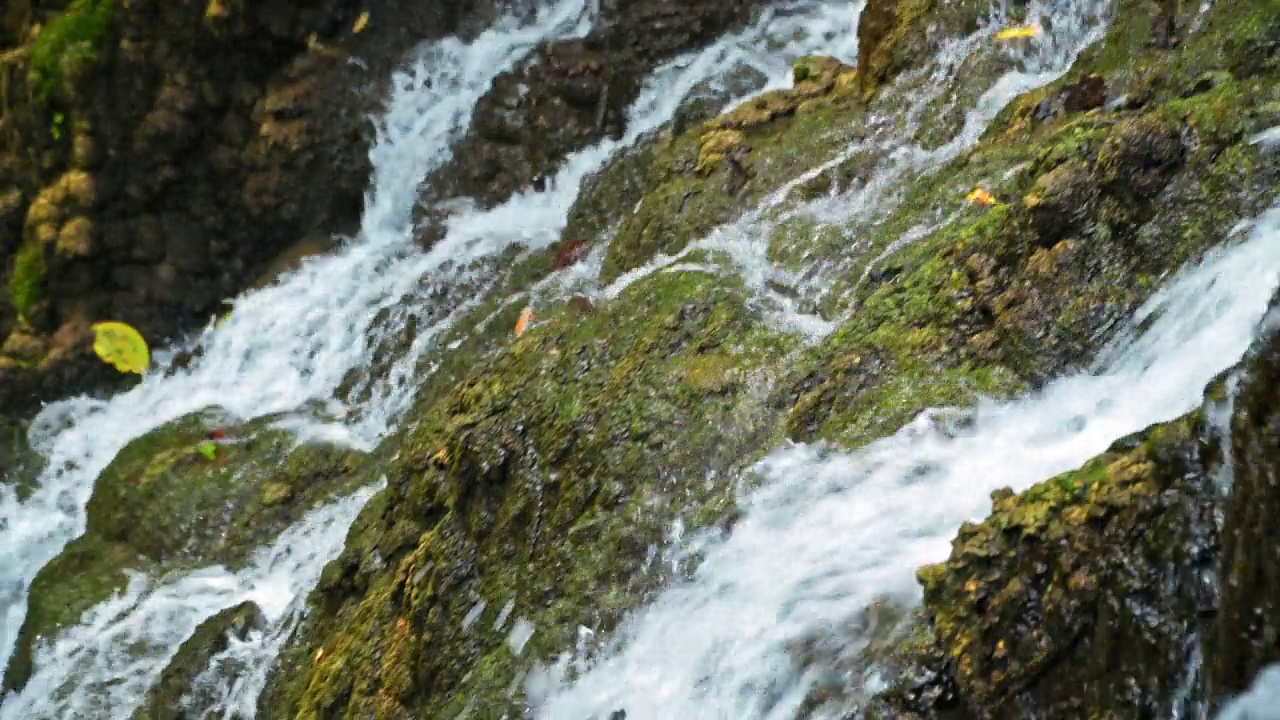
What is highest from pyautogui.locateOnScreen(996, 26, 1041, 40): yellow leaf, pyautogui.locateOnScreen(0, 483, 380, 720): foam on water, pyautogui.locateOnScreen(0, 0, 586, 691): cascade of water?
pyautogui.locateOnScreen(0, 0, 586, 691): cascade of water

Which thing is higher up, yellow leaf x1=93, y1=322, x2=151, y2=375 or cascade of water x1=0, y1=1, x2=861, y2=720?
yellow leaf x1=93, y1=322, x2=151, y2=375

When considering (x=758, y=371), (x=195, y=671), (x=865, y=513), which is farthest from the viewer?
(x=195, y=671)

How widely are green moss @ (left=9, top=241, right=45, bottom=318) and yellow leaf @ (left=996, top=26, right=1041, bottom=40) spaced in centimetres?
828

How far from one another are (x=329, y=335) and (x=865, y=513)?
6.27 metres

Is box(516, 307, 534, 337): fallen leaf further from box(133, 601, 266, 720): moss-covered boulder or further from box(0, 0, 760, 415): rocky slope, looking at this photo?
box(133, 601, 266, 720): moss-covered boulder

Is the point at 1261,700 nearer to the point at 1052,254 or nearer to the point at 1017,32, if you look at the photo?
the point at 1052,254

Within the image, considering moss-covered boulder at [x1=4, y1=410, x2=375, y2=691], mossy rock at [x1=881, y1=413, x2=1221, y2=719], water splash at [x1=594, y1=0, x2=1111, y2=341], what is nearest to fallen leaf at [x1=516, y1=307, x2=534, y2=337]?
water splash at [x1=594, y1=0, x2=1111, y2=341]

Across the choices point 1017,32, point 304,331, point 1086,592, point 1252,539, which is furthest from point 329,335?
point 1252,539

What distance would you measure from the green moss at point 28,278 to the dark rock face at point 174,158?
0.6 inches

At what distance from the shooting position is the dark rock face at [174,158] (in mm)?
9969

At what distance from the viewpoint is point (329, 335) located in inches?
372

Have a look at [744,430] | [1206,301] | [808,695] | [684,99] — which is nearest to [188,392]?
[684,99]

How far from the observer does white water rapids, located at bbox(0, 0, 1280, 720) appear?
4.03m

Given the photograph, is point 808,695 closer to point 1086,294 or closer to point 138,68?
point 1086,294
